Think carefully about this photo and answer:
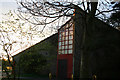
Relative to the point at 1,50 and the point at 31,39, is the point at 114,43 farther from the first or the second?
the point at 31,39

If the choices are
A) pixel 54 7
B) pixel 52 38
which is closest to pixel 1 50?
pixel 54 7

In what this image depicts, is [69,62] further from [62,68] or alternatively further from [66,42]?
[66,42]

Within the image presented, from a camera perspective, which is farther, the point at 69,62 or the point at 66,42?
the point at 66,42

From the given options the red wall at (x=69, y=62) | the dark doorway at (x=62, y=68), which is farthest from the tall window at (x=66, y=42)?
the dark doorway at (x=62, y=68)

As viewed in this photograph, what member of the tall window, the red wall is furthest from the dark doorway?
the tall window

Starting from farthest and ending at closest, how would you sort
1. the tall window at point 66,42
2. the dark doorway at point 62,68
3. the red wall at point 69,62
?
the tall window at point 66,42, the dark doorway at point 62,68, the red wall at point 69,62

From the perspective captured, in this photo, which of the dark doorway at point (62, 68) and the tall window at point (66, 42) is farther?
the tall window at point (66, 42)

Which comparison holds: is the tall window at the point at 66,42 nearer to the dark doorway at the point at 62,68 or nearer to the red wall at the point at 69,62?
the red wall at the point at 69,62

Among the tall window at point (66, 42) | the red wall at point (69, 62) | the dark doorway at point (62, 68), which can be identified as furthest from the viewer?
the tall window at point (66, 42)

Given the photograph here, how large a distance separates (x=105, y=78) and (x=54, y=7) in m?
3.26

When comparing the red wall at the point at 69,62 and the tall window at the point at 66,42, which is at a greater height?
the tall window at the point at 66,42

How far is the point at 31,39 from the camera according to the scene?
4758 millimetres

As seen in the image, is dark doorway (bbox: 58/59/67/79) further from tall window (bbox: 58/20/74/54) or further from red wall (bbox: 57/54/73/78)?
tall window (bbox: 58/20/74/54)

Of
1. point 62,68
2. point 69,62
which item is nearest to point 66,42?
point 69,62
